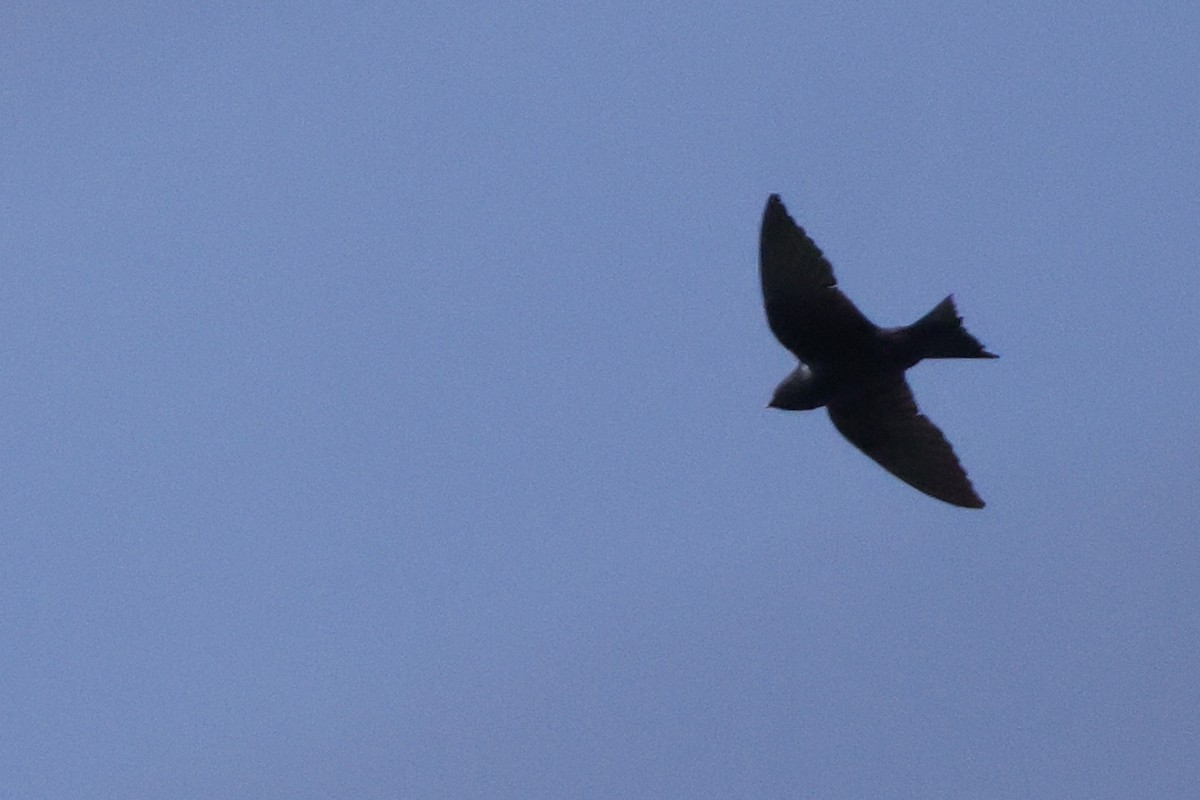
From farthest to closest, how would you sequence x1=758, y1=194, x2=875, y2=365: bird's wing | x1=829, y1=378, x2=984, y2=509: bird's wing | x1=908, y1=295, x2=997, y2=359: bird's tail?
x1=829, y1=378, x2=984, y2=509: bird's wing, x1=758, y1=194, x2=875, y2=365: bird's wing, x1=908, y1=295, x2=997, y2=359: bird's tail

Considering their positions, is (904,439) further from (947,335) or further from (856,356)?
(947,335)

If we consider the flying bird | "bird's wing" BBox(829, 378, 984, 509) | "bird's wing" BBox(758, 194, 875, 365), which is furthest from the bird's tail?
"bird's wing" BBox(829, 378, 984, 509)

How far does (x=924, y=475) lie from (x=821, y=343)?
138cm

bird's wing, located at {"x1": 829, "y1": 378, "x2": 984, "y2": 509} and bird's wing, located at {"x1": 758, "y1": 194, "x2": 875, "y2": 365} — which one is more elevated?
bird's wing, located at {"x1": 758, "y1": 194, "x2": 875, "y2": 365}

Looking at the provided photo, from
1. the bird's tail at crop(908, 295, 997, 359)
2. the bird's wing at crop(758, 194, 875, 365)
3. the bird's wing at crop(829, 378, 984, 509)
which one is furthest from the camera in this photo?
the bird's wing at crop(829, 378, 984, 509)

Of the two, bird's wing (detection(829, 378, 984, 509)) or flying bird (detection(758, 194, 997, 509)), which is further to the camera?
bird's wing (detection(829, 378, 984, 509))

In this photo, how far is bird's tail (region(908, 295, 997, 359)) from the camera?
Result: 11.4m

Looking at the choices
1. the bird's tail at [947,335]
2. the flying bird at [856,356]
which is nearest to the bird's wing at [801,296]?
the flying bird at [856,356]

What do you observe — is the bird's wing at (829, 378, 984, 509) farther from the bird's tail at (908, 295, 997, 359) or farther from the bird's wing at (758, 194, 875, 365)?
the bird's tail at (908, 295, 997, 359)

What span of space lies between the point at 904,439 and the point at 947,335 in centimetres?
177

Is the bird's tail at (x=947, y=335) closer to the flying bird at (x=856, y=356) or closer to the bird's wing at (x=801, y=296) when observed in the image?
the flying bird at (x=856, y=356)

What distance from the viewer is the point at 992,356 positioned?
11.2 metres

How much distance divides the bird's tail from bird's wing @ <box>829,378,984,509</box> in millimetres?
1224

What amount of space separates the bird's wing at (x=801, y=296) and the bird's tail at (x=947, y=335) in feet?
1.82
